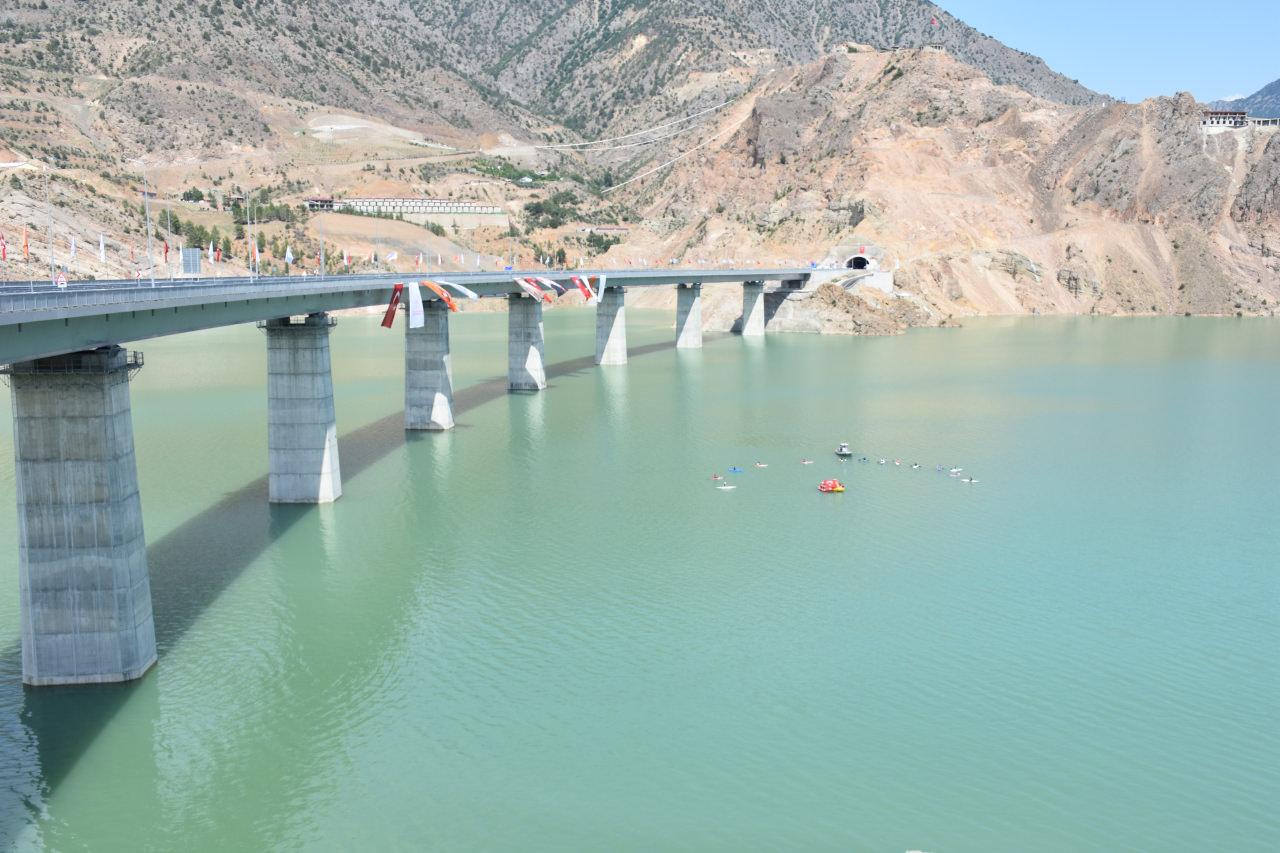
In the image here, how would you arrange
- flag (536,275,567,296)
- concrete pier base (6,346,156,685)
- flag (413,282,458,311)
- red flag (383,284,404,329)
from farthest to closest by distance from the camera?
flag (536,275,567,296)
flag (413,282,458,311)
red flag (383,284,404,329)
concrete pier base (6,346,156,685)

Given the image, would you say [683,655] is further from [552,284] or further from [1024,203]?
[1024,203]

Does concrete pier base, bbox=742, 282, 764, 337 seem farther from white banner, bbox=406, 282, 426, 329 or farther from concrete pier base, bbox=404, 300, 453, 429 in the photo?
white banner, bbox=406, 282, 426, 329

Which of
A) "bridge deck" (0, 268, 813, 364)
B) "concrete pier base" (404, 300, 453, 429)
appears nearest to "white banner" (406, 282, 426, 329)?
"bridge deck" (0, 268, 813, 364)

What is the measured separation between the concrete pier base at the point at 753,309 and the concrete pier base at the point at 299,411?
82104 millimetres

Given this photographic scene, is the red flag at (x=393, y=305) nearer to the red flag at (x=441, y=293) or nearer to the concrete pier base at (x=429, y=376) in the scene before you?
the red flag at (x=441, y=293)

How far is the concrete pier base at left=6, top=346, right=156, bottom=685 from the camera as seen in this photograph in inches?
1032

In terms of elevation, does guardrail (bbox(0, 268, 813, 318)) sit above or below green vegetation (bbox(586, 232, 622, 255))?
below

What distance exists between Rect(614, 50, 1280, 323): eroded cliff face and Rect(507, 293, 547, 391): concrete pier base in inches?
2739

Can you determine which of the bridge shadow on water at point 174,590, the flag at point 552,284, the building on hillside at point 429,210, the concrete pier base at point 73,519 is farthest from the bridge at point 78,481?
the building on hillside at point 429,210

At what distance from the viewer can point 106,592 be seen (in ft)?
87.6

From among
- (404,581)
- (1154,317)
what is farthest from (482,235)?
(404,581)

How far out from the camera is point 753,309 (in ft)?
405

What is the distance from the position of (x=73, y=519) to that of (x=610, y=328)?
70.6m

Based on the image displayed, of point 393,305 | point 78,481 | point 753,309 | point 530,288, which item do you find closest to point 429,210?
point 753,309
